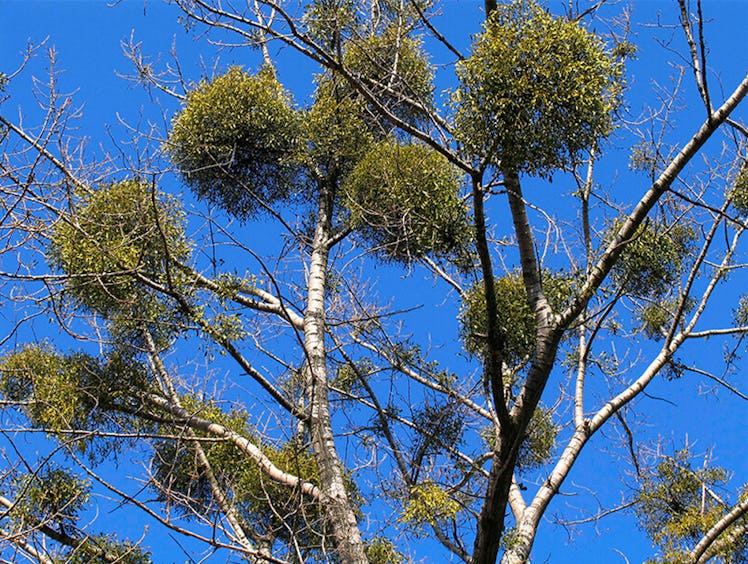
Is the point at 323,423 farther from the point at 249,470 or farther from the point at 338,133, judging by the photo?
the point at 338,133

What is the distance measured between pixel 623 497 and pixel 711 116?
4.83 metres

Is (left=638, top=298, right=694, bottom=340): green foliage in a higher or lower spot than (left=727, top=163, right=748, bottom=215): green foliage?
lower

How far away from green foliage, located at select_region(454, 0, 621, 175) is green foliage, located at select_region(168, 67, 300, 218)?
302cm

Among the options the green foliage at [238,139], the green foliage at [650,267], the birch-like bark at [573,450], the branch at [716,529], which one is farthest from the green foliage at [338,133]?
the branch at [716,529]

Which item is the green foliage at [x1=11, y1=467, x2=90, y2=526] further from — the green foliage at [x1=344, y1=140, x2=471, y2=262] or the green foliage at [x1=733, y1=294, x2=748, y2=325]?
the green foliage at [x1=733, y1=294, x2=748, y2=325]

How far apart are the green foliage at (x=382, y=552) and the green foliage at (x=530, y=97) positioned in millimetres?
3126

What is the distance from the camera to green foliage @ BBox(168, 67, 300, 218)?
8055 millimetres

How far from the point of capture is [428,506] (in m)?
6.17

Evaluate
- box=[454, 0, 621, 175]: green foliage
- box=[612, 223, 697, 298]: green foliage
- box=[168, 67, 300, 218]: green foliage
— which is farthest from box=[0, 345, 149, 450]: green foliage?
box=[612, 223, 697, 298]: green foliage

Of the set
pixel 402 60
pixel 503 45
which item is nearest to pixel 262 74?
pixel 402 60

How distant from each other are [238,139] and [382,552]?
13.0ft

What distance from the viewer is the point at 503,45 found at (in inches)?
215

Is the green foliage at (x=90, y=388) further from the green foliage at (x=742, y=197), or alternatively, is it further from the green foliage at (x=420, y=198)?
the green foliage at (x=742, y=197)

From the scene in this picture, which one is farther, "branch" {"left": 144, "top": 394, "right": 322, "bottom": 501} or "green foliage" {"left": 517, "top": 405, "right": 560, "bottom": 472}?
"green foliage" {"left": 517, "top": 405, "right": 560, "bottom": 472}
